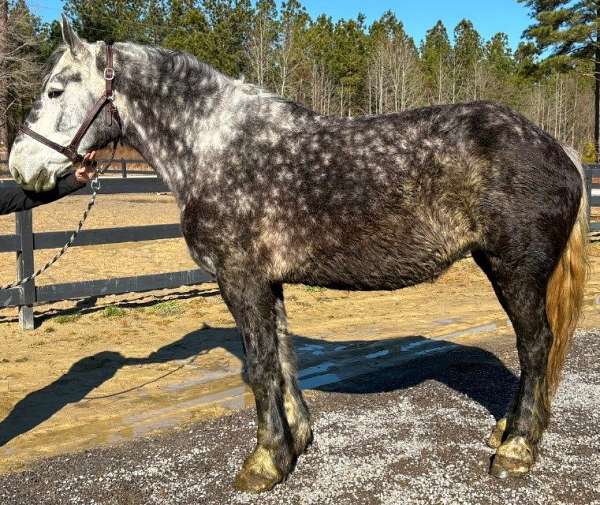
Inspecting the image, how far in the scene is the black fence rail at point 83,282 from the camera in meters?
6.41

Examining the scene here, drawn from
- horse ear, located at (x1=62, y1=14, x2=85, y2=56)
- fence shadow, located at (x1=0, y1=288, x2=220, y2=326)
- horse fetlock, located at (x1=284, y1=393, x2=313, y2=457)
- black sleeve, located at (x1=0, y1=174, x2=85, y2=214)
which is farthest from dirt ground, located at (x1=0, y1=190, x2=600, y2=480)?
horse ear, located at (x1=62, y1=14, x2=85, y2=56)

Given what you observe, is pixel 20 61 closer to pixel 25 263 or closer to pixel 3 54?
pixel 3 54

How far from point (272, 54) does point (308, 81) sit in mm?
8259

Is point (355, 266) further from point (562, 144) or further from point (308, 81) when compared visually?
point (308, 81)

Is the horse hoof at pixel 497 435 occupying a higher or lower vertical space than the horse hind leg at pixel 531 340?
lower

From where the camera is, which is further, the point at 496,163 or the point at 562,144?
the point at 562,144

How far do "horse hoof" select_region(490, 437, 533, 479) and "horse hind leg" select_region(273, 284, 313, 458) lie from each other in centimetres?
107

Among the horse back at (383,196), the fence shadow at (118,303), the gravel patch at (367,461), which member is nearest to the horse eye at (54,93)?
the horse back at (383,196)

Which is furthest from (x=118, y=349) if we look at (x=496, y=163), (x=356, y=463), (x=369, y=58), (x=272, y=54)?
(x=369, y=58)

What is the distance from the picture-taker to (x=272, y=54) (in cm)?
4241

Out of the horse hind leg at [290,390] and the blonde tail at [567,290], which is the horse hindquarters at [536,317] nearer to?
the blonde tail at [567,290]

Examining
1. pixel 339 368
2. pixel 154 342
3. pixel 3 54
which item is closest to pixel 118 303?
pixel 154 342

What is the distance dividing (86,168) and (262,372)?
1511 millimetres

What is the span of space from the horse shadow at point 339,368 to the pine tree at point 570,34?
27.9 m
